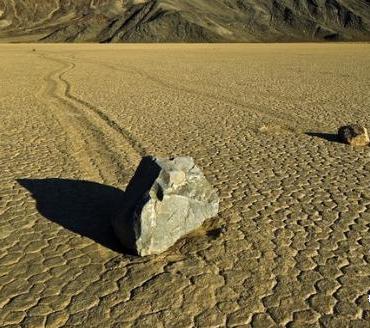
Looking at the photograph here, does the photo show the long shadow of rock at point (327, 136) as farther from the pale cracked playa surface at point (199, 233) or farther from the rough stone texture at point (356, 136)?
the rough stone texture at point (356, 136)

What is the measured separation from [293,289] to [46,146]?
250 inches

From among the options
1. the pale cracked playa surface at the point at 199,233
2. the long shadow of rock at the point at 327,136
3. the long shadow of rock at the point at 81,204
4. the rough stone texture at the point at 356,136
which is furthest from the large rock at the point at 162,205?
the long shadow of rock at the point at 327,136

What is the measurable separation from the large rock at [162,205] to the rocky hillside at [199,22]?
7968 centimetres

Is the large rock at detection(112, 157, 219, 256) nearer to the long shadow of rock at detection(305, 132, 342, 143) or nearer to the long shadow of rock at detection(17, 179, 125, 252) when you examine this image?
the long shadow of rock at detection(17, 179, 125, 252)

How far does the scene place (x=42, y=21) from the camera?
10688 cm

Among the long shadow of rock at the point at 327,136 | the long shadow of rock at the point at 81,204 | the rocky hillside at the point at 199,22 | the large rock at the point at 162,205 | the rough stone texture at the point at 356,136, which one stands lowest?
the rocky hillside at the point at 199,22

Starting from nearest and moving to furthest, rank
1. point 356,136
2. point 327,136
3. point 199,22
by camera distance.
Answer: point 356,136 → point 327,136 → point 199,22

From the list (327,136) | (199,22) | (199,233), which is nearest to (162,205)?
(199,233)

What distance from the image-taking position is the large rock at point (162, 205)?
486cm

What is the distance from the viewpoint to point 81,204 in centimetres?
631

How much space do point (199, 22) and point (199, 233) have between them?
283ft

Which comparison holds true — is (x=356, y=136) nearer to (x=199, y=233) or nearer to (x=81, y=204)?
(x=199, y=233)

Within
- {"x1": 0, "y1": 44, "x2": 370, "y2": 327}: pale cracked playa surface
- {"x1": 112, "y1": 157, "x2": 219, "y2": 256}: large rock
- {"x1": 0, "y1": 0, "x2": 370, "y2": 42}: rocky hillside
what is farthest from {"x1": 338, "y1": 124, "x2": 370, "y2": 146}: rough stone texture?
{"x1": 0, "y1": 0, "x2": 370, "y2": 42}: rocky hillside

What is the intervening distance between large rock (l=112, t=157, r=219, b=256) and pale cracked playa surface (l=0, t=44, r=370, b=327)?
17cm
